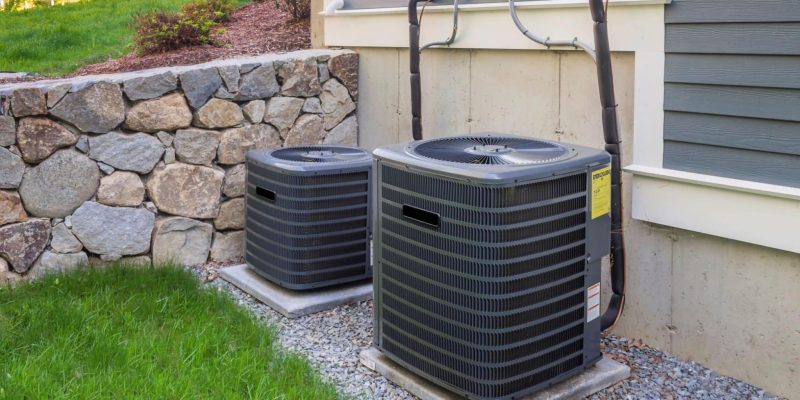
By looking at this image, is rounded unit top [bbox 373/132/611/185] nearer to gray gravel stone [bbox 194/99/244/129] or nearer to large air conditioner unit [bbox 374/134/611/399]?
large air conditioner unit [bbox 374/134/611/399]

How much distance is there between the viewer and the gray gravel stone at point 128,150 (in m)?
4.29

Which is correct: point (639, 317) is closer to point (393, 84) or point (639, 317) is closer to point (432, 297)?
point (432, 297)

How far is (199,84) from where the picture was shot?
4.55 m

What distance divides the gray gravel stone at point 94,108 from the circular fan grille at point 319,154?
875 millimetres

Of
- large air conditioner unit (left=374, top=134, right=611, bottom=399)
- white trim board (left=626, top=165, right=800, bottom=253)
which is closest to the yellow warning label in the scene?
large air conditioner unit (left=374, top=134, right=611, bottom=399)

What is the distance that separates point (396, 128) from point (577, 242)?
90.0 inches

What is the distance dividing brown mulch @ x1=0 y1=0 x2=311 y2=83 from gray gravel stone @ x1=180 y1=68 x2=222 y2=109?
1.50 meters

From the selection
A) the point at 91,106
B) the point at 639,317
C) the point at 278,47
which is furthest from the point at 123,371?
the point at 278,47

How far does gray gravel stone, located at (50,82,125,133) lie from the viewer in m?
4.15

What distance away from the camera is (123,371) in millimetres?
3025

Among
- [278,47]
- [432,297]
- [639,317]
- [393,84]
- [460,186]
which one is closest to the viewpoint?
[460,186]

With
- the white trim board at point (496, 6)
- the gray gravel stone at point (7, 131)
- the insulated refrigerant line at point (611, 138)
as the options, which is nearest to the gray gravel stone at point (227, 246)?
the gray gravel stone at point (7, 131)

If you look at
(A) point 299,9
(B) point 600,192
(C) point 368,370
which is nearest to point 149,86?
(C) point 368,370

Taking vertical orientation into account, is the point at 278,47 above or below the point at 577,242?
above
